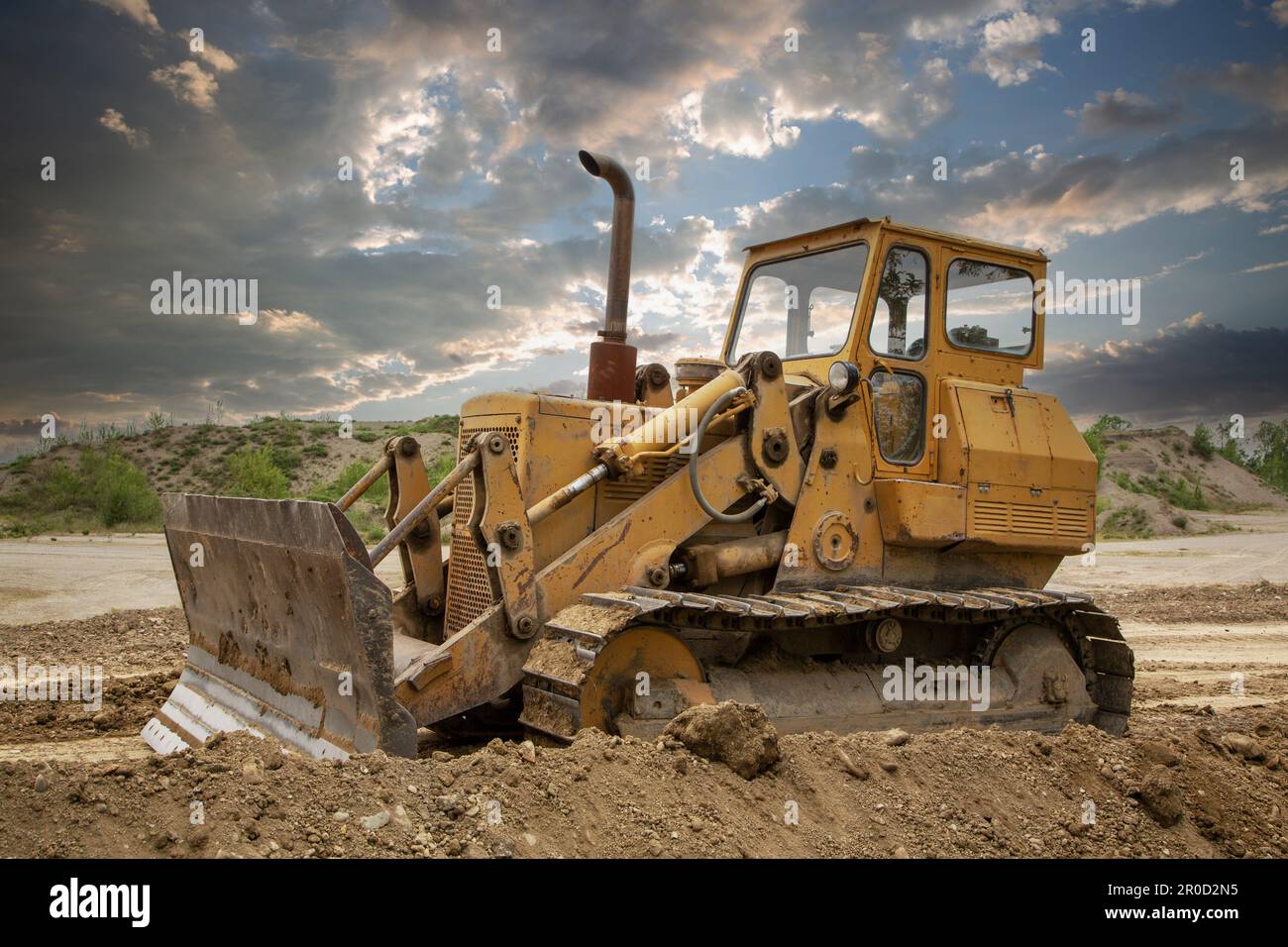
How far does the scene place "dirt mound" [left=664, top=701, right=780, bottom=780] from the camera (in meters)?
5.27

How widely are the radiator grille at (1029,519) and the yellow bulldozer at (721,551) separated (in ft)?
0.06

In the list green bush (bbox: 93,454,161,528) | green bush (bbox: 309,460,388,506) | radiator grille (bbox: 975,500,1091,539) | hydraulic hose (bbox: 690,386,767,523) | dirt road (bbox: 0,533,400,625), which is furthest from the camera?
green bush (bbox: 309,460,388,506)

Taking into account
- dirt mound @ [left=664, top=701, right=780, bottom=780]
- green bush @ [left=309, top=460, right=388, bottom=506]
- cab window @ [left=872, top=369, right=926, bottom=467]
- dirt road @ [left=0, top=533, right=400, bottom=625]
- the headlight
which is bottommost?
dirt road @ [left=0, top=533, right=400, bottom=625]

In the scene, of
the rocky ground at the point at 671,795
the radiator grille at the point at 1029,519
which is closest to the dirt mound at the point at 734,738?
the rocky ground at the point at 671,795

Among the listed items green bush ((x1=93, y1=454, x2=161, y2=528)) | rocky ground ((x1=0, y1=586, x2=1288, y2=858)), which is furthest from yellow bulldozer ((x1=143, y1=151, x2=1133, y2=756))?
green bush ((x1=93, y1=454, x2=161, y2=528))

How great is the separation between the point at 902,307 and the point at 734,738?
367 centimetres

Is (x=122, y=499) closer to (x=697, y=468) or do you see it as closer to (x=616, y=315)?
(x=616, y=315)

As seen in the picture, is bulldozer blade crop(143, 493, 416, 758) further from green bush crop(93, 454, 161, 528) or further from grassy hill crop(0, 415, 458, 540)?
green bush crop(93, 454, 161, 528)

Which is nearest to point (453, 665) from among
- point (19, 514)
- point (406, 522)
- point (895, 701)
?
point (406, 522)

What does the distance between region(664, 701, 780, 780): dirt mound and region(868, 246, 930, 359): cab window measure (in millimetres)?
3179

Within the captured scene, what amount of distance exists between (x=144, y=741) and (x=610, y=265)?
4467mm

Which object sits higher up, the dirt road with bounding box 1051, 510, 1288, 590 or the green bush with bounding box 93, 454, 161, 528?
the green bush with bounding box 93, 454, 161, 528

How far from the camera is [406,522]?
6188 mm

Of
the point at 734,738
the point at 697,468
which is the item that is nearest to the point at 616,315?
the point at 697,468
